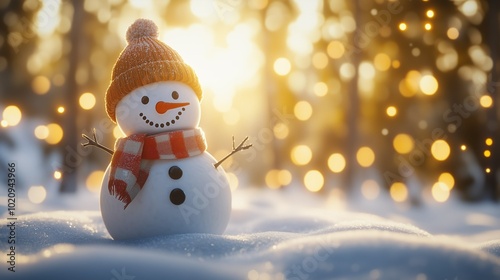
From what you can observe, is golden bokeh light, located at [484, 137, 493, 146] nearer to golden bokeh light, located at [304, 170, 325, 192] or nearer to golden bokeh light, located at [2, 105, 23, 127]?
golden bokeh light, located at [304, 170, 325, 192]

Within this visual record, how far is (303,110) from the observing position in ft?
32.5

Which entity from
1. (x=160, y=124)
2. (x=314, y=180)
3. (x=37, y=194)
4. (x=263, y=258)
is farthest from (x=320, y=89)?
(x=263, y=258)

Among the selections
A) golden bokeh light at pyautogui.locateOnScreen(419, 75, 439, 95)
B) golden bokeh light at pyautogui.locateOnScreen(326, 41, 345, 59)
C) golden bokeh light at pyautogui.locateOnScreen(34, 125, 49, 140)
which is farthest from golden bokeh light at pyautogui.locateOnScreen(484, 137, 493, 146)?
golden bokeh light at pyautogui.locateOnScreen(34, 125, 49, 140)

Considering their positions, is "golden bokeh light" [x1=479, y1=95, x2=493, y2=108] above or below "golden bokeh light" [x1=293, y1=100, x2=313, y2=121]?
below

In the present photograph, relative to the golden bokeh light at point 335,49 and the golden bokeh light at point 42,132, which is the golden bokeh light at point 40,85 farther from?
the golden bokeh light at point 335,49

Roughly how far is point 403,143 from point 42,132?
23.3 feet

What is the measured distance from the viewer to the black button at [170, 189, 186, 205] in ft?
12.0

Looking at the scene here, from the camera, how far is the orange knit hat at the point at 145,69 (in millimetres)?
3840

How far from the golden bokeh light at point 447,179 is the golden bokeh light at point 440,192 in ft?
0.20

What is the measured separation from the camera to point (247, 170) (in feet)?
36.6

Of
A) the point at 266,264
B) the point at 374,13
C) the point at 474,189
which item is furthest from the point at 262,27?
the point at 266,264

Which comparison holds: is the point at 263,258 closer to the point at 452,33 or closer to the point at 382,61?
the point at 382,61

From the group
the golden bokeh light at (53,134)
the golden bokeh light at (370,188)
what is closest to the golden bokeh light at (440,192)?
the golden bokeh light at (370,188)

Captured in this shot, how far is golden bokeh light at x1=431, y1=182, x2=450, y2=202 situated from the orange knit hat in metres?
5.64
